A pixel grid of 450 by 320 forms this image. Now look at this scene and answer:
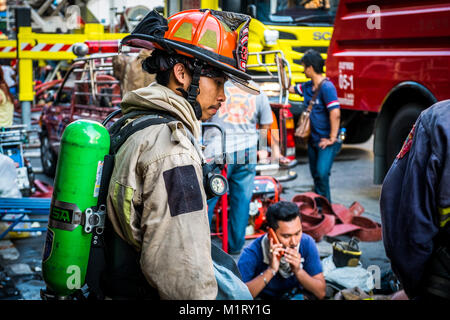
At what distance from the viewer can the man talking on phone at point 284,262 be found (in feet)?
12.7

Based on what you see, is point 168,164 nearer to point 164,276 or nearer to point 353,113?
point 164,276

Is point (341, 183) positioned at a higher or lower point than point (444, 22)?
lower

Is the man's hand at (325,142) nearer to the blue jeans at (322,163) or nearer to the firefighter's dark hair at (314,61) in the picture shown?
the blue jeans at (322,163)

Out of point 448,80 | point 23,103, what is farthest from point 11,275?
point 23,103

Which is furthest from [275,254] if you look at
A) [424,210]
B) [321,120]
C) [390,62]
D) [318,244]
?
[390,62]

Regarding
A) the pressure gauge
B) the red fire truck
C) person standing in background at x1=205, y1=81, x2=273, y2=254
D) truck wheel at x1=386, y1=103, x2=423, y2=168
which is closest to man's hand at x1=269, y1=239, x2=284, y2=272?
person standing in background at x1=205, y1=81, x2=273, y2=254

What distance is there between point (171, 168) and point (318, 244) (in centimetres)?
449

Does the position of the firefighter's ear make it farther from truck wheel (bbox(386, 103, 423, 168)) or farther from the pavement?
truck wheel (bbox(386, 103, 423, 168))

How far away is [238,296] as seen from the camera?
2.02 m

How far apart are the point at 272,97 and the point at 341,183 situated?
5.54 feet

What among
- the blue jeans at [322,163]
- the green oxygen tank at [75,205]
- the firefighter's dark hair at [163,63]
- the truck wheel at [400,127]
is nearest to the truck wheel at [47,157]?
the blue jeans at [322,163]

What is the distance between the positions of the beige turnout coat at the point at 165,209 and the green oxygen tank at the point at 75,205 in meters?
0.06

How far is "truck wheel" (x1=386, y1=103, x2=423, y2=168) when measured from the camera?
252 inches

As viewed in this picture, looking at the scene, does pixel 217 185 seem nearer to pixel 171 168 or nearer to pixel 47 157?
pixel 171 168
